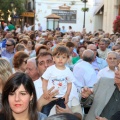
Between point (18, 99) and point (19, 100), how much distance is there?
0.05 ft

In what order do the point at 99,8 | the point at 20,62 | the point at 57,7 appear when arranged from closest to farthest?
the point at 20,62 → the point at 99,8 → the point at 57,7

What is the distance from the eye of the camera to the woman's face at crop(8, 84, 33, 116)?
3133 mm

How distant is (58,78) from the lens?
522 cm

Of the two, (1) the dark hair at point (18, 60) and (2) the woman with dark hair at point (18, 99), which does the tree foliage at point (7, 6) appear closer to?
(1) the dark hair at point (18, 60)

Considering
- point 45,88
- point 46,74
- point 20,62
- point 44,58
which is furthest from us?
point 20,62

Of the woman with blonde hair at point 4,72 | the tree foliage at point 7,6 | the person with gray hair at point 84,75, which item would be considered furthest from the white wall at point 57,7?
the woman with blonde hair at point 4,72

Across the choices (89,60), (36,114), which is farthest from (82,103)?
(89,60)

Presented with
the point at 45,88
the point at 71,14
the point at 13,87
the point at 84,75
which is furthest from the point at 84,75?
the point at 71,14

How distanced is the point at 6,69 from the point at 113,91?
1509mm

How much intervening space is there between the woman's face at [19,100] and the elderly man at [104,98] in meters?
1.88

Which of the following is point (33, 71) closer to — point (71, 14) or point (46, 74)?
point (46, 74)

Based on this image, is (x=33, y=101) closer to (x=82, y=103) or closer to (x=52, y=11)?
(x=82, y=103)

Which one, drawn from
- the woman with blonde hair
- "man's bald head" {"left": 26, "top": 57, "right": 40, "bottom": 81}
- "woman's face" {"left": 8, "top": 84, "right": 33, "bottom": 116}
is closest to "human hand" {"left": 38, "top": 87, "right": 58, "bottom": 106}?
the woman with blonde hair

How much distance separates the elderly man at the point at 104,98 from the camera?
4.96 metres
